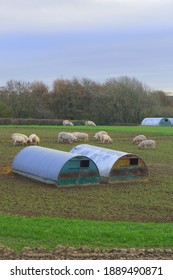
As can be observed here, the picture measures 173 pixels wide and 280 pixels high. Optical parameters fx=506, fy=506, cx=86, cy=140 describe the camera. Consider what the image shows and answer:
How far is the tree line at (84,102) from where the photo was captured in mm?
84125

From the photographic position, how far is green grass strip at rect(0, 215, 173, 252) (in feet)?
31.7

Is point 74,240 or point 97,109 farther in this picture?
point 97,109

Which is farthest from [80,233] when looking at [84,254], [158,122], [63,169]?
[158,122]

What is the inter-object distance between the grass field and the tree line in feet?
210

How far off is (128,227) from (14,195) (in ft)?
17.5

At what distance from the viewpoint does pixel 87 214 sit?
1280 centimetres

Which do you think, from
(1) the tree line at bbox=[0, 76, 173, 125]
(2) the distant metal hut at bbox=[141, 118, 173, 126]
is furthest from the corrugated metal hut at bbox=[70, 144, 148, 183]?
(1) the tree line at bbox=[0, 76, 173, 125]

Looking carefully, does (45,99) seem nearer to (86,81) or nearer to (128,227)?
(86,81)

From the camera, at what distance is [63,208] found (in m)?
13.6

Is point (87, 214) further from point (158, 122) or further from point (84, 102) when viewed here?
point (84, 102)

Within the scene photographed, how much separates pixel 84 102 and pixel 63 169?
229 feet

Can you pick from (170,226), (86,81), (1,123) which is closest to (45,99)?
(86,81)

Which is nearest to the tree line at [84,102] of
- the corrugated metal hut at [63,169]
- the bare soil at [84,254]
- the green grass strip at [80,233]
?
the corrugated metal hut at [63,169]

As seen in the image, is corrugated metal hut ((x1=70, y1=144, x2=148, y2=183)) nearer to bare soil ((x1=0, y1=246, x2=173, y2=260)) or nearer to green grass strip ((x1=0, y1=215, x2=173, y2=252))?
green grass strip ((x1=0, y1=215, x2=173, y2=252))
